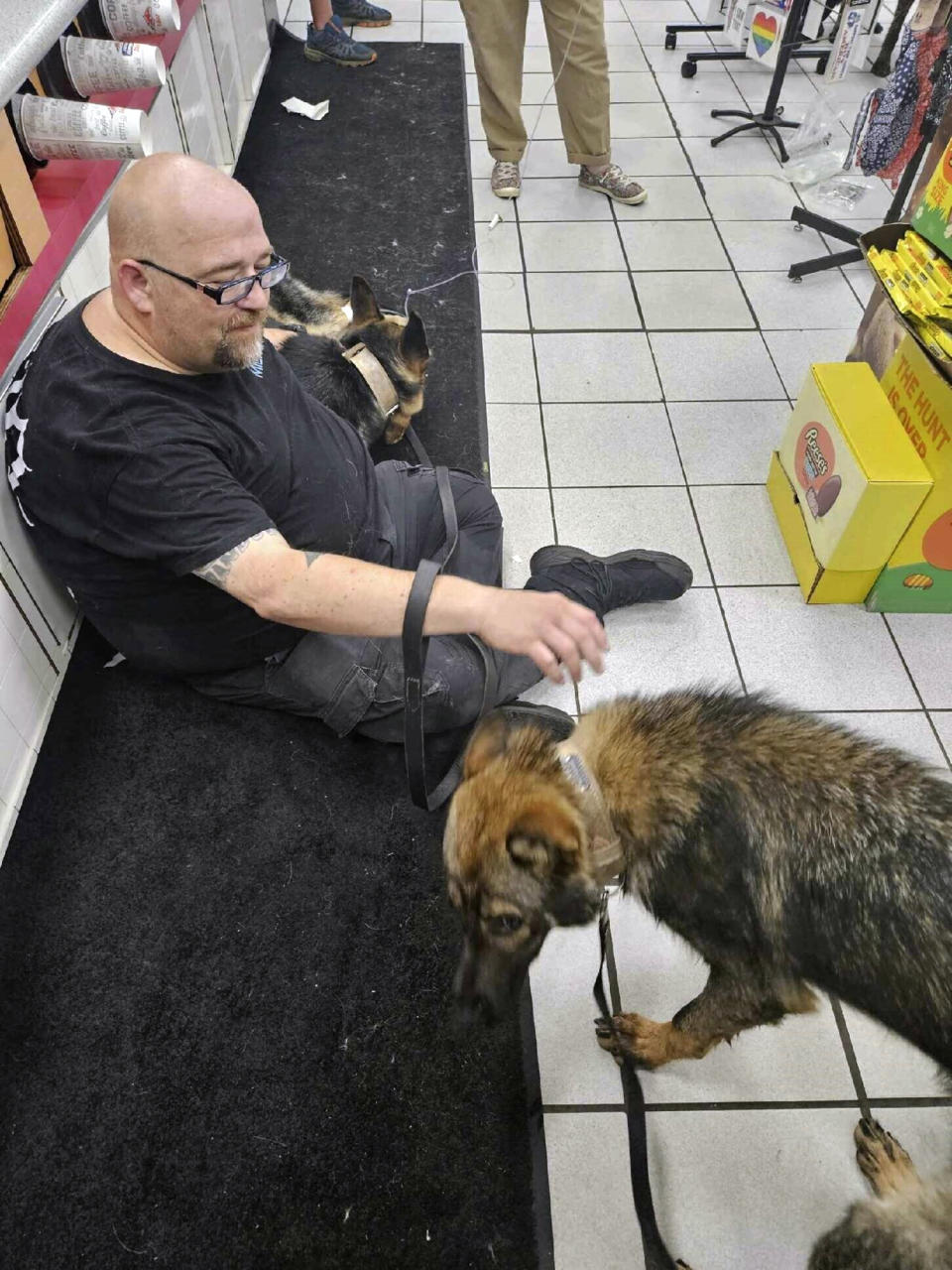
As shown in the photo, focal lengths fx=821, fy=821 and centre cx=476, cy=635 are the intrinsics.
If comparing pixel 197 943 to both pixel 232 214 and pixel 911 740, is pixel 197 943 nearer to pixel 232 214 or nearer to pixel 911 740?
pixel 232 214

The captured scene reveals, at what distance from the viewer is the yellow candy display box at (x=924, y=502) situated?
213 cm

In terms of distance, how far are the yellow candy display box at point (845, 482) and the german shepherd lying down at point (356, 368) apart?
125 centimetres

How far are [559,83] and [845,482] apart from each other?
102 inches

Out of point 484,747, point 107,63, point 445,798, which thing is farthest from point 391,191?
point 484,747

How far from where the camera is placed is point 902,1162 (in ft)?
5.11

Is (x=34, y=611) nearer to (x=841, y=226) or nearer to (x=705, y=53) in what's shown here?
(x=841, y=226)

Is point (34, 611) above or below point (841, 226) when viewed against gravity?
above

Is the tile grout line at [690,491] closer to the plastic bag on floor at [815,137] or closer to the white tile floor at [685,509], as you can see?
the white tile floor at [685,509]

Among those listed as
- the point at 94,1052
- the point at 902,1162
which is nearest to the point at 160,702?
the point at 94,1052

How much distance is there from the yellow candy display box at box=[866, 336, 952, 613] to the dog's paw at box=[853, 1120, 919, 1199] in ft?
4.77

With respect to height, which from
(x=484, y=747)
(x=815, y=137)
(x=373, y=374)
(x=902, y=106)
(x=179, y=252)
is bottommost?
(x=815, y=137)

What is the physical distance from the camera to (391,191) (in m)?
4.05

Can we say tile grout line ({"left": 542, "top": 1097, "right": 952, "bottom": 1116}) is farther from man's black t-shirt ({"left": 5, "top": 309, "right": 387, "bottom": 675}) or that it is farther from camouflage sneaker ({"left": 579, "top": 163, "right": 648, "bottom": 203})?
camouflage sneaker ({"left": 579, "top": 163, "right": 648, "bottom": 203})

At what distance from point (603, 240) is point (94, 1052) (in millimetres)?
3729
